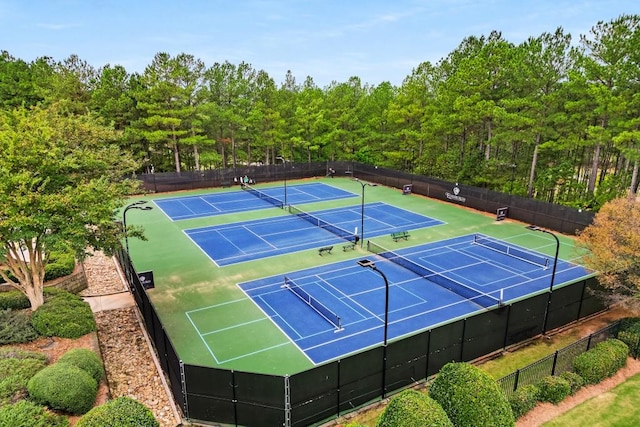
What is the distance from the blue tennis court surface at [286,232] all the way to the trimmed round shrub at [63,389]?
14.4 m

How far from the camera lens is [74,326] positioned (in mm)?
14969

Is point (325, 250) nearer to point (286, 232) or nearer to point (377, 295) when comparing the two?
point (286, 232)

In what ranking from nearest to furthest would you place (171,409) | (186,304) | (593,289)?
(171,409)
(593,289)
(186,304)

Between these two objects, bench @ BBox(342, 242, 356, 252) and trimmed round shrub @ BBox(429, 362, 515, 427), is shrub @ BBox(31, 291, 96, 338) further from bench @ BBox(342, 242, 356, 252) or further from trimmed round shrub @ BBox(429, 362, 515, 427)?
bench @ BBox(342, 242, 356, 252)

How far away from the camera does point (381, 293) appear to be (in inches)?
858

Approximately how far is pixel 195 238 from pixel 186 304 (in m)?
11.0

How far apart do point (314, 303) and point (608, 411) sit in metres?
11.9

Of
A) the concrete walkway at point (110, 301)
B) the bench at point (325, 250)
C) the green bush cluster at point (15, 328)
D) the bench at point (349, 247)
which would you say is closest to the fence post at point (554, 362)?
the bench at point (325, 250)

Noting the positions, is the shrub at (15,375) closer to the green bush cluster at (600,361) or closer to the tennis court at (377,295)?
the tennis court at (377,295)

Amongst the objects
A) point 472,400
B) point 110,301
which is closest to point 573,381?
point 472,400

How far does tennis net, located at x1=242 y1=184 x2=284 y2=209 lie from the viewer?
41.2 m

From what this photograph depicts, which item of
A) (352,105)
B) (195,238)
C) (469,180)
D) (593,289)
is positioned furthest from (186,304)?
(352,105)

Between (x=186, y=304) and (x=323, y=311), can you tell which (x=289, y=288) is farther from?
(x=186, y=304)

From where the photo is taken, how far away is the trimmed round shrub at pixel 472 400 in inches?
376
